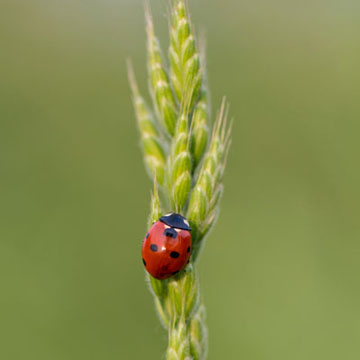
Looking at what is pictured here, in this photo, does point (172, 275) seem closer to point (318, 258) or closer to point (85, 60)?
point (318, 258)

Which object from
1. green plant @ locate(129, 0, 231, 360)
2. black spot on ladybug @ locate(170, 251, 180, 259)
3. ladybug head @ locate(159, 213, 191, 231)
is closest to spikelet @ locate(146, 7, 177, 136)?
green plant @ locate(129, 0, 231, 360)

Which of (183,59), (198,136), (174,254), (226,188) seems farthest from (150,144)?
(226,188)

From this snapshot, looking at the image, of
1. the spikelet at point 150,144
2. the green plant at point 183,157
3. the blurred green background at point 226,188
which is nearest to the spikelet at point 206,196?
the green plant at point 183,157

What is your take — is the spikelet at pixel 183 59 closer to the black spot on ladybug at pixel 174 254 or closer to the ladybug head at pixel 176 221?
the ladybug head at pixel 176 221

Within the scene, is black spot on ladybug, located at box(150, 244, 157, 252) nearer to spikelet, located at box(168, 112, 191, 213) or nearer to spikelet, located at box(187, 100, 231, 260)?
spikelet, located at box(187, 100, 231, 260)

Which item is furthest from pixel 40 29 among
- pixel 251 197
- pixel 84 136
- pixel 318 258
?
pixel 318 258

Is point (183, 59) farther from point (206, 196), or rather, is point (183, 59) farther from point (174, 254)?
point (174, 254)
